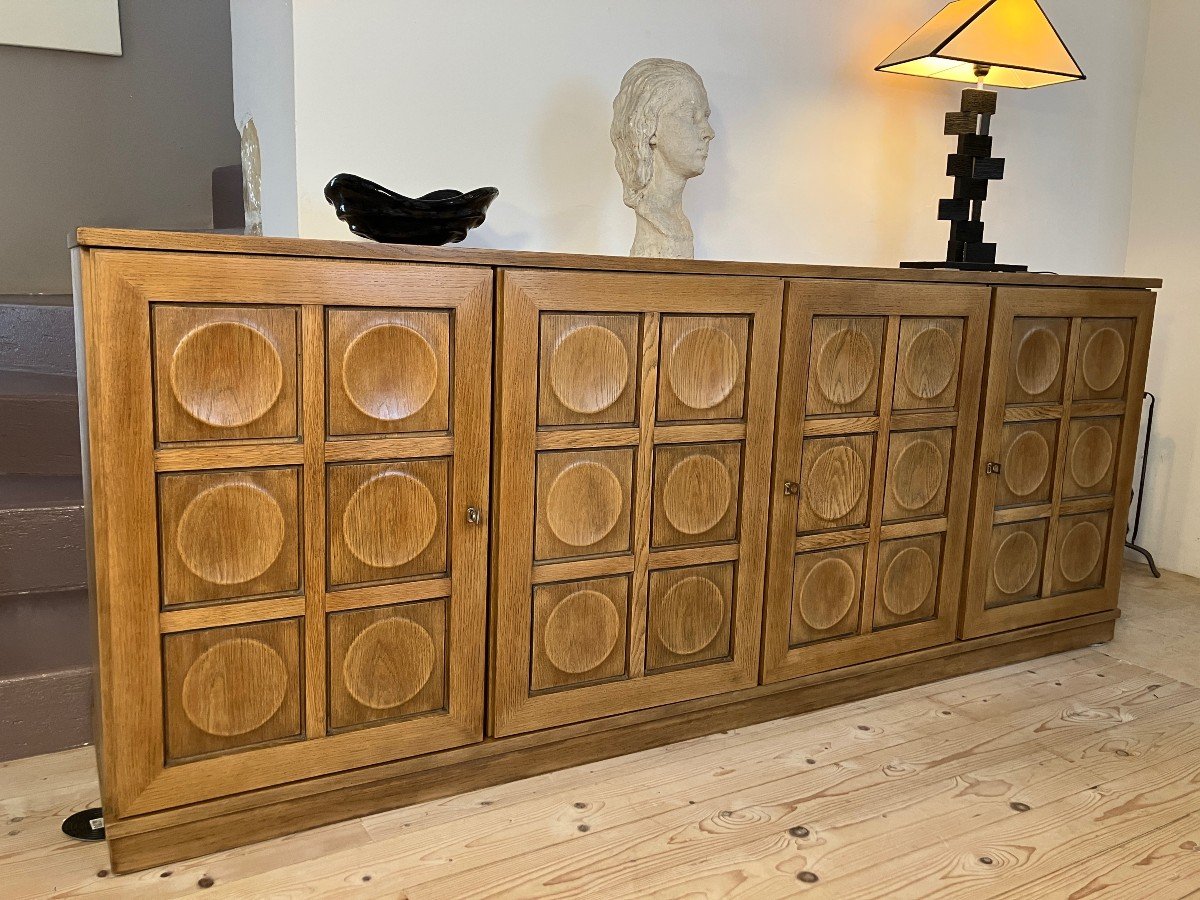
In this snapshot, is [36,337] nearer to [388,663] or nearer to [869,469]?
[388,663]

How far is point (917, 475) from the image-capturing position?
220 centimetres

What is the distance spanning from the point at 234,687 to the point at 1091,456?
2.13 metres

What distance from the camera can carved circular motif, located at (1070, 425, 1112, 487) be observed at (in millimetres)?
2482

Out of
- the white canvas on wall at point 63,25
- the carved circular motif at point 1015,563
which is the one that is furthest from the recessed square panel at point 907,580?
the white canvas on wall at point 63,25

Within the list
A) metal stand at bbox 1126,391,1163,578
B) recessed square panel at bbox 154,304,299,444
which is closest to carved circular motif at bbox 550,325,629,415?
recessed square panel at bbox 154,304,299,444

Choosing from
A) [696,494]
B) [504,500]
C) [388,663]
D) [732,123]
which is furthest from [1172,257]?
[388,663]

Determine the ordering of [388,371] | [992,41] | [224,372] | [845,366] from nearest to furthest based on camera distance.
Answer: [224,372] → [388,371] → [845,366] → [992,41]

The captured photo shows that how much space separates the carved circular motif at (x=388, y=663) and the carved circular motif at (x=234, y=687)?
0.39ft

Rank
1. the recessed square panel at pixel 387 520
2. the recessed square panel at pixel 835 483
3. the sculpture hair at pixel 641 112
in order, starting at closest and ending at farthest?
the recessed square panel at pixel 387 520 → the sculpture hair at pixel 641 112 → the recessed square panel at pixel 835 483

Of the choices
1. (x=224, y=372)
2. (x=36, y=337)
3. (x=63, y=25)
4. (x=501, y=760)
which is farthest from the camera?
(x=63, y=25)

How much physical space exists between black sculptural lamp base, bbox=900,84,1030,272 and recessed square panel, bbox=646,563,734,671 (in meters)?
1.05

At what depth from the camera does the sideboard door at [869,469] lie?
200 centimetres

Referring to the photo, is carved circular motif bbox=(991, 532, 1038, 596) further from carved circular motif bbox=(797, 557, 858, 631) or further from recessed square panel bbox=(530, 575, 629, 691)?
recessed square panel bbox=(530, 575, 629, 691)

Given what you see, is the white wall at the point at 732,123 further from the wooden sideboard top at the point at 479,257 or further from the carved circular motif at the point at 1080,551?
the carved circular motif at the point at 1080,551
